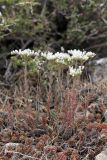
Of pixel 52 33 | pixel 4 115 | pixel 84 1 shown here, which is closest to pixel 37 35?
pixel 52 33

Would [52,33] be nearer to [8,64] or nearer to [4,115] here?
[8,64]

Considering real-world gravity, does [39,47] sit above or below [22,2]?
below

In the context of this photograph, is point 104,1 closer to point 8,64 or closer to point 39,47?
point 39,47

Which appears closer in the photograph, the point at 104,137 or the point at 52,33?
the point at 104,137

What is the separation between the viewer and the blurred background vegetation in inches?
202

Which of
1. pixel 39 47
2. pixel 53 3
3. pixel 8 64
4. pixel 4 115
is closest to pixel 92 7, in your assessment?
pixel 53 3

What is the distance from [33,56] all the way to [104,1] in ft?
5.30

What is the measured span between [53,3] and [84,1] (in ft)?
1.31

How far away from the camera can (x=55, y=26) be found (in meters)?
5.70

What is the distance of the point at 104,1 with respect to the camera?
535cm

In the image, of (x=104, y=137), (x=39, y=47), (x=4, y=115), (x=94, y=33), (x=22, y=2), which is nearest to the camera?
(x=104, y=137)

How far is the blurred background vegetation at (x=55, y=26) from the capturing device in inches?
202

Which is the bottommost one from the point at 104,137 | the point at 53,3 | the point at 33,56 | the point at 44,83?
the point at 104,137

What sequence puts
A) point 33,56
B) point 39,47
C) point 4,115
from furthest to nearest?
point 39,47
point 33,56
point 4,115
